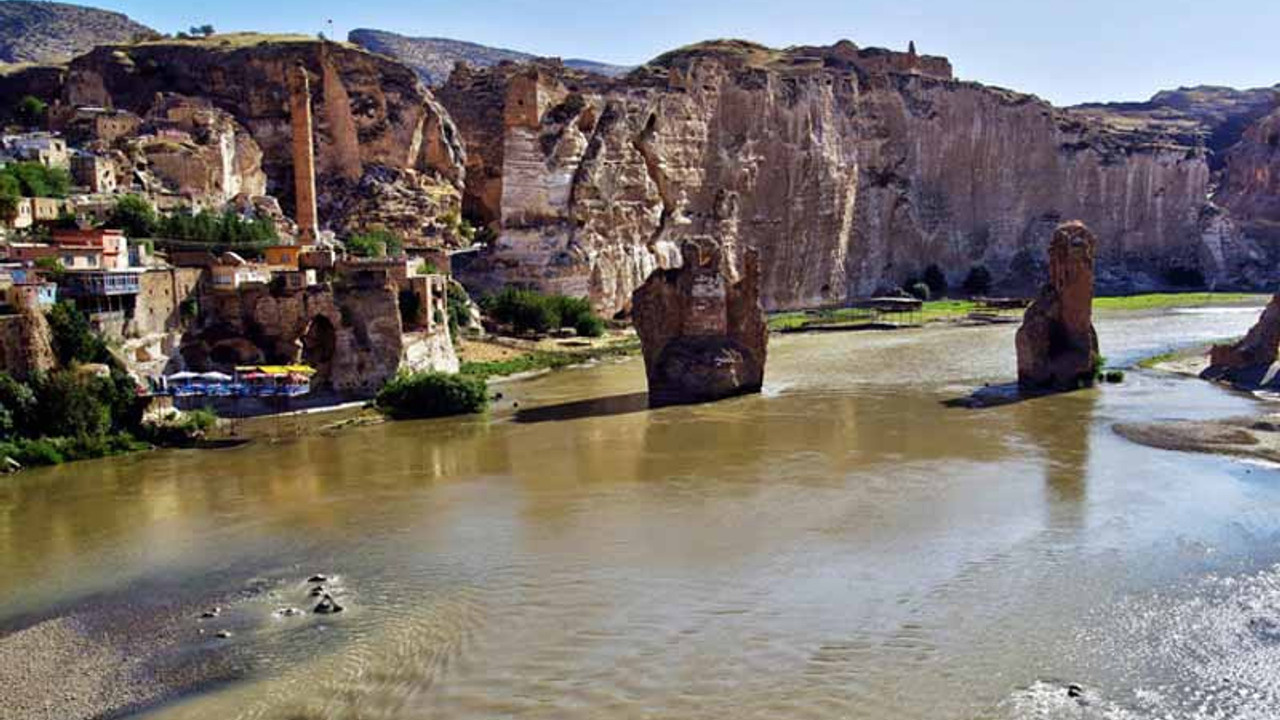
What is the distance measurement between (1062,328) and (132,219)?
26.9m

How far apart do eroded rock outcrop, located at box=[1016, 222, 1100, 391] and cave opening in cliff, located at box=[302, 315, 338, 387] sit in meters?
18.5

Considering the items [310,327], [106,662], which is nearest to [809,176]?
[310,327]

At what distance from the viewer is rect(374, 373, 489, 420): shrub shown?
26250 mm

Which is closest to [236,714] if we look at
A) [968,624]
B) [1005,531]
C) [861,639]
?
[861,639]

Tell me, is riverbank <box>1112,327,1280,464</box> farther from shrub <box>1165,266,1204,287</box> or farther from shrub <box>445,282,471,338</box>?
shrub <box>1165,266,1204,287</box>

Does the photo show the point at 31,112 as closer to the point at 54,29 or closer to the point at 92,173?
the point at 92,173

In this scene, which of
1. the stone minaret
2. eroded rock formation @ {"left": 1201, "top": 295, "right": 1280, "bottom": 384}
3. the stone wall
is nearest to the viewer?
the stone wall

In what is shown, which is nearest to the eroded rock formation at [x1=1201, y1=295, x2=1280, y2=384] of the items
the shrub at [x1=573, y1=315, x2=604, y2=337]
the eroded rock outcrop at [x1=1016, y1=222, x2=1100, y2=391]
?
the eroded rock outcrop at [x1=1016, y1=222, x2=1100, y2=391]

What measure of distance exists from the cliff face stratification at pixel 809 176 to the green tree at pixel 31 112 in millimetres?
17325

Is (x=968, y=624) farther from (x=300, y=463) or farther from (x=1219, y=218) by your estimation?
(x=1219, y=218)

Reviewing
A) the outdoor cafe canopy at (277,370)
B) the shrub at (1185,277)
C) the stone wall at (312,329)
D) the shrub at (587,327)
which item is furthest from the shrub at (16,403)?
the shrub at (1185,277)

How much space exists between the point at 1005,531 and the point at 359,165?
3568cm

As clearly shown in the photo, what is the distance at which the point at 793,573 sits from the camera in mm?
13969

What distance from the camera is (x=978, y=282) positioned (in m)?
67.3
